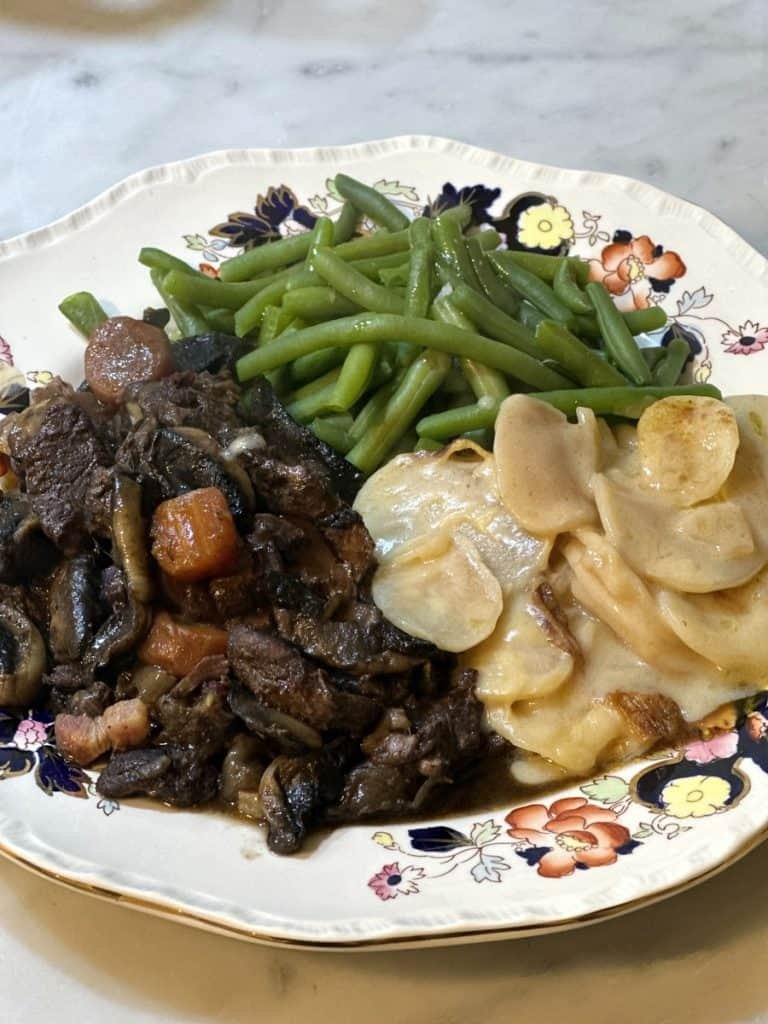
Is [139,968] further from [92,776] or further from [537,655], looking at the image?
[537,655]

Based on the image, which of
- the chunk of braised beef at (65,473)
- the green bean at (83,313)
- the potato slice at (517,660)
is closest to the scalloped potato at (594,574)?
the potato slice at (517,660)

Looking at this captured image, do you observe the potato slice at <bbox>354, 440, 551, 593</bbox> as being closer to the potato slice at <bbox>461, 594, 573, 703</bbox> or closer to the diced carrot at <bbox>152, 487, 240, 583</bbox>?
the potato slice at <bbox>461, 594, 573, 703</bbox>

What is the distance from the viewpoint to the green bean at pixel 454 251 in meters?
4.30

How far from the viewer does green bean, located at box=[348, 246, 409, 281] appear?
14.6 feet

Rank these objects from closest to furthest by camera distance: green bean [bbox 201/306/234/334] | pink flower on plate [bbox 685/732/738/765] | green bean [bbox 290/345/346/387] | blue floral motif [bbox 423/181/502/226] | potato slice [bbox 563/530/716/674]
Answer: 1. pink flower on plate [bbox 685/732/738/765]
2. potato slice [bbox 563/530/716/674]
3. green bean [bbox 290/345/346/387]
4. green bean [bbox 201/306/234/334]
5. blue floral motif [bbox 423/181/502/226]

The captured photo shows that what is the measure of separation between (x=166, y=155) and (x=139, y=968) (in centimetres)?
493

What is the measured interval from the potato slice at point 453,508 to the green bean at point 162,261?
139cm

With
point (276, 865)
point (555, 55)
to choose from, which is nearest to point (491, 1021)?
point (276, 865)

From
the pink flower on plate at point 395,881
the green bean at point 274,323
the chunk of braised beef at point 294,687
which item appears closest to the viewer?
the pink flower on plate at point 395,881

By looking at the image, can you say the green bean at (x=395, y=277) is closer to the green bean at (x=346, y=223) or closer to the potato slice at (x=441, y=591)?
the green bean at (x=346, y=223)

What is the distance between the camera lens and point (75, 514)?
12.0ft

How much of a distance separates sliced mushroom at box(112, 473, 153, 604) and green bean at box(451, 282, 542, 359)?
1512mm

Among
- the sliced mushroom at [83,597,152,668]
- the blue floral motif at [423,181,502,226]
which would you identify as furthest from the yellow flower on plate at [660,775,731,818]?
the blue floral motif at [423,181,502,226]

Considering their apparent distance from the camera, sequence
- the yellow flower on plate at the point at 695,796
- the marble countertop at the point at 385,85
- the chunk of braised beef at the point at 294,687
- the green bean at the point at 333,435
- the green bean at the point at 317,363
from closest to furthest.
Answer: the yellow flower on plate at the point at 695,796
the chunk of braised beef at the point at 294,687
the green bean at the point at 333,435
the green bean at the point at 317,363
the marble countertop at the point at 385,85
